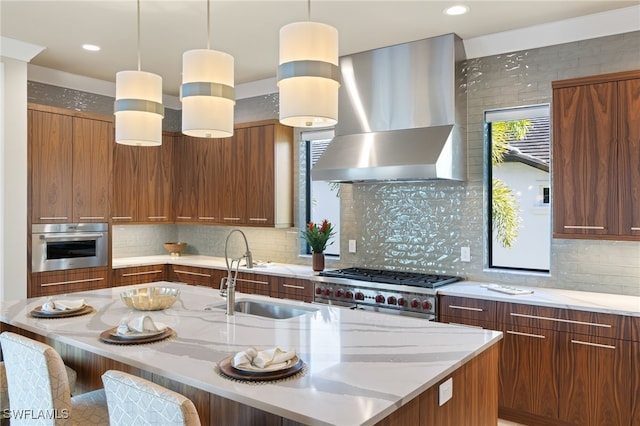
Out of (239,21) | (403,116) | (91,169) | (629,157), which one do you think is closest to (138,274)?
(91,169)

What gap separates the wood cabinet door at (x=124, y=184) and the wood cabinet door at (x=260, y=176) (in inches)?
52.0

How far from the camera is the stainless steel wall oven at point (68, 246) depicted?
4454 millimetres

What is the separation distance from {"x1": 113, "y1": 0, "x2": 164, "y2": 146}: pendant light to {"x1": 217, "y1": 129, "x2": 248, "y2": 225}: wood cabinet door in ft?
8.19

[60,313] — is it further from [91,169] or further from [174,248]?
[174,248]

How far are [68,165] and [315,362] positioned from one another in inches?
149

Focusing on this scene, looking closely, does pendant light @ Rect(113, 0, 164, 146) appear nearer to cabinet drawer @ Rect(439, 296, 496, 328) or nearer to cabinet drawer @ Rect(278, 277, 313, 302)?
cabinet drawer @ Rect(278, 277, 313, 302)

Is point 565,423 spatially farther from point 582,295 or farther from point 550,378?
point 582,295

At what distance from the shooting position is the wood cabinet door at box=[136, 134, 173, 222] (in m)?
5.57

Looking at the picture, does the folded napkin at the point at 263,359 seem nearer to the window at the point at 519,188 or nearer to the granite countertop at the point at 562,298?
the granite countertop at the point at 562,298

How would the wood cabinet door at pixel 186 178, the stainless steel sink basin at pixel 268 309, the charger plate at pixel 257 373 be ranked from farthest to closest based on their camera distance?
the wood cabinet door at pixel 186 178 < the stainless steel sink basin at pixel 268 309 < the charger plate at pixel 257 373

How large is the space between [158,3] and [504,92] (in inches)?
105

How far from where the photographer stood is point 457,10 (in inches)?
135

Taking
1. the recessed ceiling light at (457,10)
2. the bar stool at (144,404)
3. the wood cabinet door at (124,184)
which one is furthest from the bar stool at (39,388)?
the wood cabinet door at (124,184)

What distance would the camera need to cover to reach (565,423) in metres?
3.20
